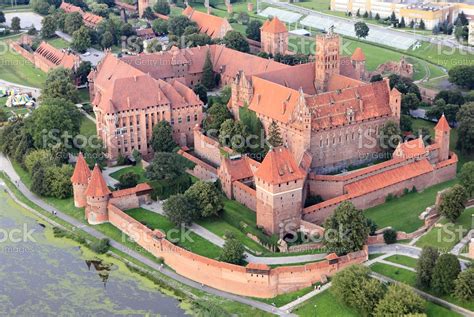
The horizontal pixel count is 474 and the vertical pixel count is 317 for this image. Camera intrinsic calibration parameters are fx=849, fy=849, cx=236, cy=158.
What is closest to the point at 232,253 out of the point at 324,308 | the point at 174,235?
the point at 174,235

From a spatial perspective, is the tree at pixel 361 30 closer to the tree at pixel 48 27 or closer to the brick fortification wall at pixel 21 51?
the tree at pixel 48 27

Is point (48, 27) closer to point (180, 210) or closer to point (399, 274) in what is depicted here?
point (180, 210)

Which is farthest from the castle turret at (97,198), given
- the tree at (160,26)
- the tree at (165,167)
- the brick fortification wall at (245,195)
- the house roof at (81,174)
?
the tree at (160,26)

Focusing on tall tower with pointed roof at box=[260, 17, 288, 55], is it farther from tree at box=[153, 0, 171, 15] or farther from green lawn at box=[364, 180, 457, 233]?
green lawn at box=[364, 180, 457, 233]

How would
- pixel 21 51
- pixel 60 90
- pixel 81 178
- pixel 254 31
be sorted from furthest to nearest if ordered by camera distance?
pixel 21 51 → pixel 254 31 → pixel 60 90 → pixel 81 178

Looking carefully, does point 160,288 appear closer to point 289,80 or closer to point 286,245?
point 286,245
